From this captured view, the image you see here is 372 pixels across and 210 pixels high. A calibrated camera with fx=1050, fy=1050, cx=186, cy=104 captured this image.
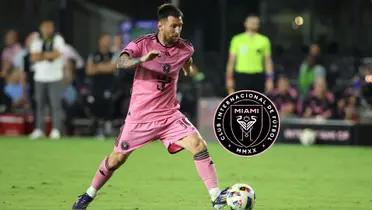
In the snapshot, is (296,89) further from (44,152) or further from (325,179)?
(325,179)

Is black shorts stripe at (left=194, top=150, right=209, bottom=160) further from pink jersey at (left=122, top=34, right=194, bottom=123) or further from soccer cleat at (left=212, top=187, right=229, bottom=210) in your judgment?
pink jersey at (left=122, top=34, right=194, bottom=123)

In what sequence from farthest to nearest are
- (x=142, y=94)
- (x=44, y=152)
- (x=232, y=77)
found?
(x=232, y=77) → (x=44, y=152) → (x=142, y=94)

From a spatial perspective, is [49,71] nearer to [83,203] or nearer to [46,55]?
[46,55]

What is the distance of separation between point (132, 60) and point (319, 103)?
11968 mm

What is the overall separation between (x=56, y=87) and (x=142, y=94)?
10.9 metres

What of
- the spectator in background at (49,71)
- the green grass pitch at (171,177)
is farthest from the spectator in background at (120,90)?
the green grass pitch at (171,177)

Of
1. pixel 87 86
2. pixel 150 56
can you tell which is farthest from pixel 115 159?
pixel 87 86

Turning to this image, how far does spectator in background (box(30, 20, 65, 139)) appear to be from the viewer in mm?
21109

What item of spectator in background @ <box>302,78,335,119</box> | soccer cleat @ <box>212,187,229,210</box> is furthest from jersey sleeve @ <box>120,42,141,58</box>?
spectator in background @ <box>302,78,335,119</box>

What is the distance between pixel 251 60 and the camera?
63.4 feet

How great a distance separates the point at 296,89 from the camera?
22.0m

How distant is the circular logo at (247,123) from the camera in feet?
38.8

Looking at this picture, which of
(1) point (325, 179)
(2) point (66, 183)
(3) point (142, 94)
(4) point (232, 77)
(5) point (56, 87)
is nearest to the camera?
(3) point (142, 94)

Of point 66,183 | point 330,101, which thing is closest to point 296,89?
point 330,101
